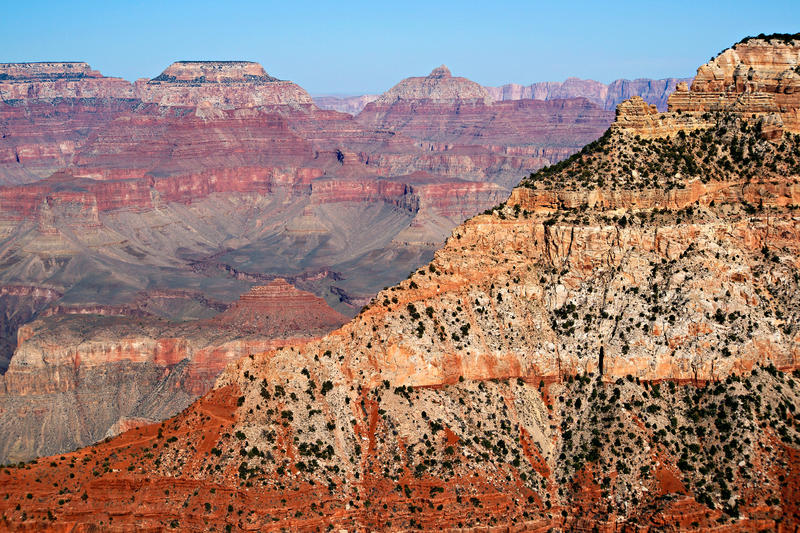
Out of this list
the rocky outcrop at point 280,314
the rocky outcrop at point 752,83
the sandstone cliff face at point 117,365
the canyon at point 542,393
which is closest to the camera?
the canyon at point 542,393

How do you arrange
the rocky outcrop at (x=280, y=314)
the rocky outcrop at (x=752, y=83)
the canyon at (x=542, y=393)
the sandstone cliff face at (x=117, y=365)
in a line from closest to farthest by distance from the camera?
1. the canyon at (x=542, y=393)
2. the rocky outcrop at (x=752, y=83)
3. the sandstone cliff face at (x=117, y=365)
4. the rocky outcrop at (x=280, y=314)

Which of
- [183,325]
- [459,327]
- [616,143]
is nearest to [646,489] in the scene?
[459,327]

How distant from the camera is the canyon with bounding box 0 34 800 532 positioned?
4725cm

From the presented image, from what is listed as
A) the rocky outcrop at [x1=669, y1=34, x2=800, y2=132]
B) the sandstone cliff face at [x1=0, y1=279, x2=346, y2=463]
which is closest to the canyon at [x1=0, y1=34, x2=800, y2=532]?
the rocky outcrop at [x1=669, y1=34, x2=800, y2=132]

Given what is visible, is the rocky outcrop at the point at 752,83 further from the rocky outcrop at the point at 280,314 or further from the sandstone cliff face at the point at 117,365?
the rocky outcrop at the point at 280,314

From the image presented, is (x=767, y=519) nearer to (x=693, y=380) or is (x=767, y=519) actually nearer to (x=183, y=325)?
(x=693, y=380)

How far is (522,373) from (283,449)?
13552 mm

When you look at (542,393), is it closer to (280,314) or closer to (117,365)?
(117,365)

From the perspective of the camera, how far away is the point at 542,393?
54.8m

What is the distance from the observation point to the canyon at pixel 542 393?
1860 inches

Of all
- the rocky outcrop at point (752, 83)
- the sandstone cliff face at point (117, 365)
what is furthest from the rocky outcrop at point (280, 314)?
the rocky outcrop at point (752, 83)

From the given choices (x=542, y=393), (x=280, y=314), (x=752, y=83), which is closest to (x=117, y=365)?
(x=280, y=314)

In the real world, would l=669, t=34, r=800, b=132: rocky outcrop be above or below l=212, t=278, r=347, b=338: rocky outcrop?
A: above

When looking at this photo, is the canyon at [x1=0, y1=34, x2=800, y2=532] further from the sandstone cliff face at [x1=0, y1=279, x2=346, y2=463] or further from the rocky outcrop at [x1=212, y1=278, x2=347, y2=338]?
the rocky outcrop at [x1=212, y1=278, x2=347, y2=338]
